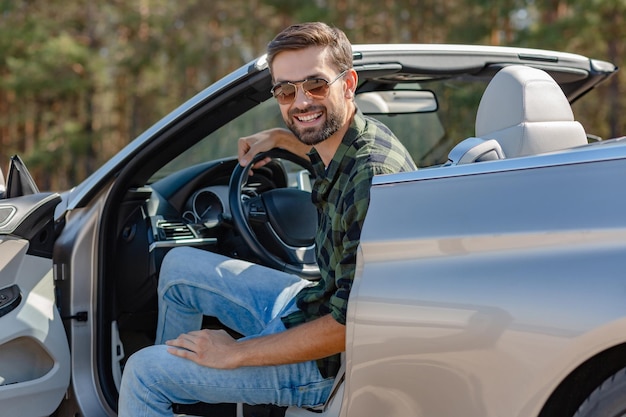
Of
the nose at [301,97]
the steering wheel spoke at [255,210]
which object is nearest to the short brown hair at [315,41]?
the nose at [301,97]

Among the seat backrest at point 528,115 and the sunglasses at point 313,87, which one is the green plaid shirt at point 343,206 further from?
the seat backrest at point 528,115

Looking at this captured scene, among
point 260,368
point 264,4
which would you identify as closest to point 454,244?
point 260,368

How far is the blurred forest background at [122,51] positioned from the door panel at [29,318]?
43.3ft

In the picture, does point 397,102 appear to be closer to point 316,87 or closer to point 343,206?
point 316,87

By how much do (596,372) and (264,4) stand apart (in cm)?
1627

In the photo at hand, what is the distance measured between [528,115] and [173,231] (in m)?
1.47

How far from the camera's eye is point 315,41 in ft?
7.25

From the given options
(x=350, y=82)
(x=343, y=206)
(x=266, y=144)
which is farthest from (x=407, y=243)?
(x=266, y=144)

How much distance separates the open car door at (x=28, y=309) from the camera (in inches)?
100

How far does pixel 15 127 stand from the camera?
21906mm

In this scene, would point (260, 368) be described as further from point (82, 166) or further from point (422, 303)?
point (82, 166)

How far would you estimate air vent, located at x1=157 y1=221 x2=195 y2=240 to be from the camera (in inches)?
120

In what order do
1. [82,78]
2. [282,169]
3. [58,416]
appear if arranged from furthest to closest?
[82,78] → [282,169] → [58,416]

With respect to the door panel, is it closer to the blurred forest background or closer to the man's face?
the man's face
